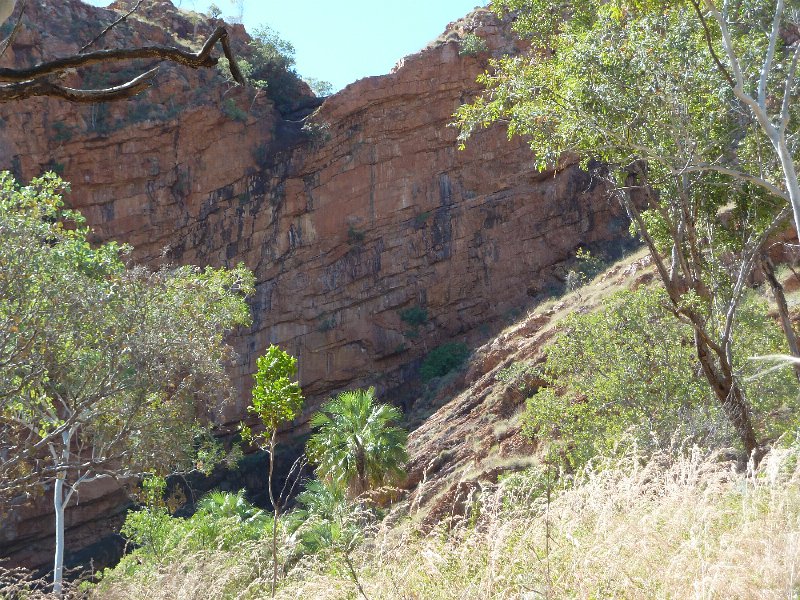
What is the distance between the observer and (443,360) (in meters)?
32.0

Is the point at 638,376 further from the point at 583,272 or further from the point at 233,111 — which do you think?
the point at 233,111

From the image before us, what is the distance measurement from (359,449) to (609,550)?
1536cm

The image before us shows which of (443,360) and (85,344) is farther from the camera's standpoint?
(443,360)

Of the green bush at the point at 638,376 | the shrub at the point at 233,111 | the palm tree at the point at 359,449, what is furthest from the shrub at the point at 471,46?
the green bush at the point at 638,376

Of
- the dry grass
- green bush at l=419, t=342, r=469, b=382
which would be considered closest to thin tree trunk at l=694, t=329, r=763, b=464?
the dry grass

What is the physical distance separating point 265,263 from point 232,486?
9243 mm

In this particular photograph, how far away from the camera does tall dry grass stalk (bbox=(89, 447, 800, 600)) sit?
409cm

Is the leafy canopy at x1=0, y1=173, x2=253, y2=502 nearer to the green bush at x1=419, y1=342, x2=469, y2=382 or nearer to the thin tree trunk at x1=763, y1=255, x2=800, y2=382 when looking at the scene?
the thin tree trunk at x1=763, y1=255, x2=800, y2=382

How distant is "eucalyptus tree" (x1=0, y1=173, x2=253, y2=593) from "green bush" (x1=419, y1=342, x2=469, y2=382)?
62.7ft

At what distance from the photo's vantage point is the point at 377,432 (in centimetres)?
1948

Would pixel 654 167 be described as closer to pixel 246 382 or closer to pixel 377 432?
pixel 377 432

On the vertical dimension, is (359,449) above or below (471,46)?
below

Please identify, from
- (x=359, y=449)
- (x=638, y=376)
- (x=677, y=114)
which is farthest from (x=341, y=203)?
(x=677, y=114)

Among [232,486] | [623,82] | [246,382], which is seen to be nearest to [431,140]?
[246,382]
